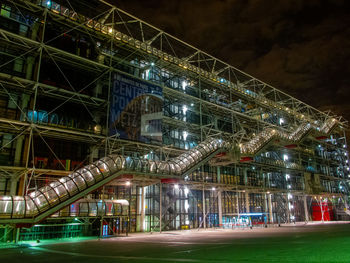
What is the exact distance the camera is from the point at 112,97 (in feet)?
70.0

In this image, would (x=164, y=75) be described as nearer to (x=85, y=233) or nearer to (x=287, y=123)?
(x=85, y=233)

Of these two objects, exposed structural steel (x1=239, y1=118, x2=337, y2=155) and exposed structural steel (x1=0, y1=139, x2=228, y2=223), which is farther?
exposed structural steel (x1=239, y1=118, x2=337, y2=155)

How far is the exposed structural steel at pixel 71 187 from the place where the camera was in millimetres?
13805

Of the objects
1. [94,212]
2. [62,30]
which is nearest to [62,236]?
[94,212]

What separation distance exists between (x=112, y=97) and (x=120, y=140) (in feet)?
11.2

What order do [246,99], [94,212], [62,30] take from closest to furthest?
[94,212], [62,30], [246,99]

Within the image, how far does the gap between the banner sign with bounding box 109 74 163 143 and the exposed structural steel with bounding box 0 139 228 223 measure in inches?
131

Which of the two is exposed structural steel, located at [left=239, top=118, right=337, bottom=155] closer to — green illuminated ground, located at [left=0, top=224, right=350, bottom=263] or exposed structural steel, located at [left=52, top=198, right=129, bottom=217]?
exposed structural steel, located at [left=52, top=198, right=129, bottom=217]

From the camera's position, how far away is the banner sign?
21.3 metres

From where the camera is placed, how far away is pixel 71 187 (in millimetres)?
15492

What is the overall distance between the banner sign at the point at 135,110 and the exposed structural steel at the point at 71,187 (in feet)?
10.9

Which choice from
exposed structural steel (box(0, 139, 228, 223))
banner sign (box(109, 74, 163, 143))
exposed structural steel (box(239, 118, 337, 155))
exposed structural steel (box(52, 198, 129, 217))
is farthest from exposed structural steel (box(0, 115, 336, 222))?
exposed structural steel (box(239, 118, 337, 155))

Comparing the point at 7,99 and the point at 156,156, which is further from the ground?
the point at 7,99

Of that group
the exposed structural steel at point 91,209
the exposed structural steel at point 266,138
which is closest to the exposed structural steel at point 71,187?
the exposed structural steel at point 91,209
